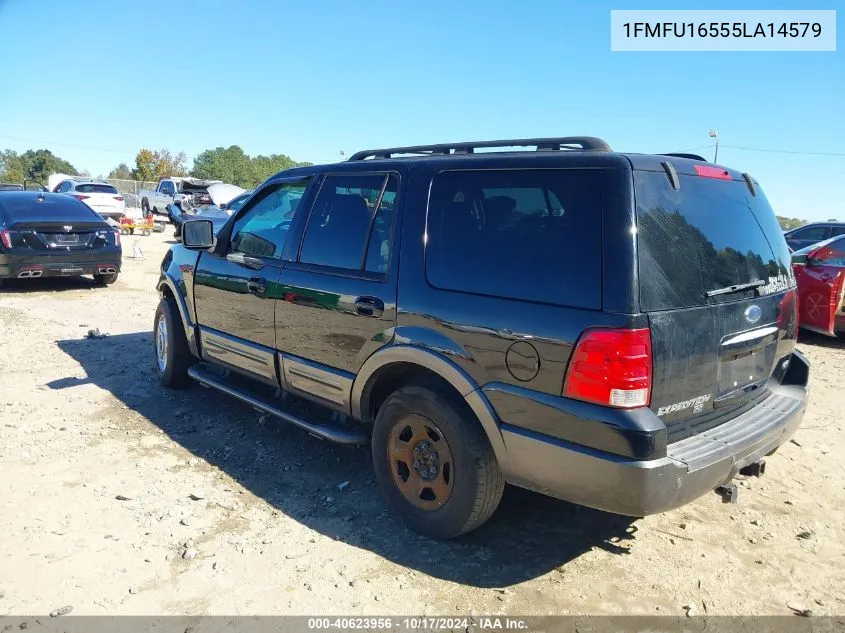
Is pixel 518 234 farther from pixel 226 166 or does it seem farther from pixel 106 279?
pixel 226 166

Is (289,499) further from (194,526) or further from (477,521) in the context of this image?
(477,521)

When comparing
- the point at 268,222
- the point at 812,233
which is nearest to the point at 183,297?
the point at 268,222

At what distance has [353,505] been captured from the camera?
145 inches

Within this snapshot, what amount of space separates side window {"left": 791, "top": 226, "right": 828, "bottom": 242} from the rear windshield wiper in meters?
13.0

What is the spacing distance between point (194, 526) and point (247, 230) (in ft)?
7.10

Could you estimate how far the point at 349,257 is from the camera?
368 cm

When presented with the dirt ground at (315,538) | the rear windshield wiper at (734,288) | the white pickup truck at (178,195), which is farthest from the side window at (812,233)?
the white pickup truck at (178,195)

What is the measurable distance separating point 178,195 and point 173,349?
19721 millimetres

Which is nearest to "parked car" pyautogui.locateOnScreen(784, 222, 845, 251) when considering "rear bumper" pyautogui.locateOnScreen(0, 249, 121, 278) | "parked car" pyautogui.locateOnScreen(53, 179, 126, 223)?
"rear bumper" pyautogui.locateOnScreen(0, 249, 121, 278)

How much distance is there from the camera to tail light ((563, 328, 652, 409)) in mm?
2492

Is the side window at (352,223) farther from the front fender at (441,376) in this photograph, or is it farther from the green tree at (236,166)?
the green tree at (236,166)

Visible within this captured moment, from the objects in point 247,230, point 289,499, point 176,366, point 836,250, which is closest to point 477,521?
point 289,499

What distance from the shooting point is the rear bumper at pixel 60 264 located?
9.58 m

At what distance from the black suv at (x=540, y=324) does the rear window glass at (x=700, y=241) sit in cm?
1
